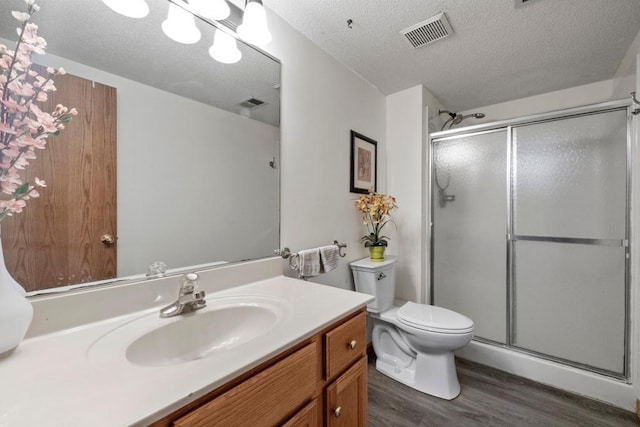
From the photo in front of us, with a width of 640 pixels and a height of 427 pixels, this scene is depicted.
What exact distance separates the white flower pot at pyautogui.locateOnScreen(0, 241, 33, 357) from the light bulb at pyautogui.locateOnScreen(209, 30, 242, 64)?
1.01 metres

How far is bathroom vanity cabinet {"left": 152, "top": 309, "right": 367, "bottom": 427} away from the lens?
20.3 inches

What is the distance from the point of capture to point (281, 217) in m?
1.38

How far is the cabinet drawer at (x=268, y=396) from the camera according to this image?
0.50m

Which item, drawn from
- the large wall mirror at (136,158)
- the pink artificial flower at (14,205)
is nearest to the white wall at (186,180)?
the large wall mirror at (136,158)

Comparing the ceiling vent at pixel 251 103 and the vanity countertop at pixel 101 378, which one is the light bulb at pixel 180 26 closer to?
the ceiling vent at pixel 251 103

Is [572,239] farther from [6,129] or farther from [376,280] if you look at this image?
[6,129]

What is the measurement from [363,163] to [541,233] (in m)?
1.40

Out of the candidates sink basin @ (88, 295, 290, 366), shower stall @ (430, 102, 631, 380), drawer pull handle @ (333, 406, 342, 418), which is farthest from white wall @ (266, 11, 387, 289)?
shower stall @ (430, 102, 631, 380)

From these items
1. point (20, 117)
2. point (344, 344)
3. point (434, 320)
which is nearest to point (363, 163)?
point (434, 320)

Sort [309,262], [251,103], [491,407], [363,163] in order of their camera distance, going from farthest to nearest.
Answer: [363,163] → [491,407] → [309,262] → [251,103]

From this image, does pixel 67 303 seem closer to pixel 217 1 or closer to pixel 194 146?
pixel 194 146

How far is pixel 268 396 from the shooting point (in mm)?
612

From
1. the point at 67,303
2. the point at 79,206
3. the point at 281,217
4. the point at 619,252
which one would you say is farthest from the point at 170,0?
the point at 619,252

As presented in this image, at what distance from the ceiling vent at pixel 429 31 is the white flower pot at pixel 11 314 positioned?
1.96 metres
